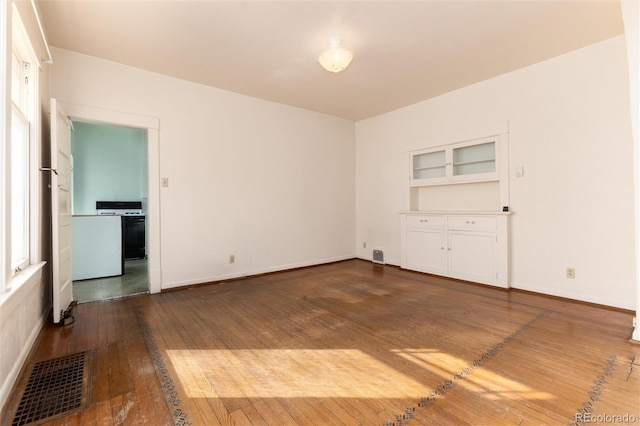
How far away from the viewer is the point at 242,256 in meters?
4.48

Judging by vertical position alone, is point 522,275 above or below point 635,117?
below

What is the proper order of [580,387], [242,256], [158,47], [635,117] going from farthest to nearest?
[242,256] → [158,47] → [635,117] → [580,387]

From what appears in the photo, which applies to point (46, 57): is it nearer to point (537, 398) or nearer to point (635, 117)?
point (537, 398)

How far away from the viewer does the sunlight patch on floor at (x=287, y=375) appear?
1.71 meters

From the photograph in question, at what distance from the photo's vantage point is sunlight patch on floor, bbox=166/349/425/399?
67.5 inches

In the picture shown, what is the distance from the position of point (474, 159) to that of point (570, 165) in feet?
3.75

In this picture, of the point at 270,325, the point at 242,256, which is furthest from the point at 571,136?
the point at 242,256

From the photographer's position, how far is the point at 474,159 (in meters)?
4.28

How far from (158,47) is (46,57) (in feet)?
3.23

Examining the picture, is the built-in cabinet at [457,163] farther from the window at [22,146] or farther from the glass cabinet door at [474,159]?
the window at [22,146]

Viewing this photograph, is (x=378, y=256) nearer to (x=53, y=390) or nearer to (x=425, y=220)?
(x=425, y=220)

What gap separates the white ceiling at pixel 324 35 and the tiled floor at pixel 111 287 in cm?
281

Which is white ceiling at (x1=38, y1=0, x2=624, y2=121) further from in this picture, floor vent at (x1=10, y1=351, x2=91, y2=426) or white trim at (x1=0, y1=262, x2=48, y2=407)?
floor vent at (x1=10, y1=351, x2=91, y2=426)

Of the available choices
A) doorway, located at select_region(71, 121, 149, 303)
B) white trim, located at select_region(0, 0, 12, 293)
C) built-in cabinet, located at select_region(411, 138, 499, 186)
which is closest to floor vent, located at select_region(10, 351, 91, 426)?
white trim, located at select_region(0, 0, 12, 293)
